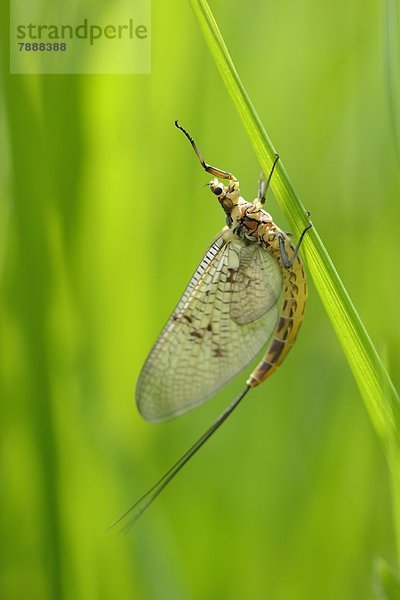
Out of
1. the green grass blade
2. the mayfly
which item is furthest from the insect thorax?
the green grass blade

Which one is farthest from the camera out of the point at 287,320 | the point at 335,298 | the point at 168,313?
the point at 168,313

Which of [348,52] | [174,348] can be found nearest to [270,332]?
[174,348]

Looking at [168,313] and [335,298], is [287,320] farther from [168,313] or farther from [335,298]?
[335,298]

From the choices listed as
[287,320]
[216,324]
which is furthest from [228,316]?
[287,320]

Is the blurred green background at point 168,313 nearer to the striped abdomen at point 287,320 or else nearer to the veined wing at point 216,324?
the veined wing at point 216,324

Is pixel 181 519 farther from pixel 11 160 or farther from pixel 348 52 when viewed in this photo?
pixel 348 52

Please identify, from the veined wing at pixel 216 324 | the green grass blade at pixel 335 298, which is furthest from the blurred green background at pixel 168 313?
the green grass blade at pixel 335 298
